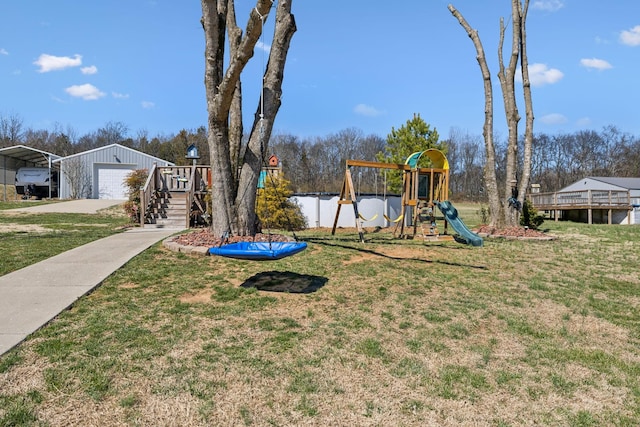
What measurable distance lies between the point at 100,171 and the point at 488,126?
78.1 feet

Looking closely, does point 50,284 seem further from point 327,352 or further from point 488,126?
point 488,126

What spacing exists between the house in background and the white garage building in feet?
78.6

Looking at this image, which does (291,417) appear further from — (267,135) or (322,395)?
(267,135)

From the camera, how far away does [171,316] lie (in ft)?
14.8

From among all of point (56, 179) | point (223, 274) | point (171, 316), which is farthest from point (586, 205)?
point (56, 179)

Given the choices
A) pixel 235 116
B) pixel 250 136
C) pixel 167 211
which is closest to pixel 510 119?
pixel 235 116

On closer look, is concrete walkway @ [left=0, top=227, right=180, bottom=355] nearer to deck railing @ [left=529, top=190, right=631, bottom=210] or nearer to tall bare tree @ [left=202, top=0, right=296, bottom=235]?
tall bare tree @ [left=202, top=0, right=296, bottom=235]

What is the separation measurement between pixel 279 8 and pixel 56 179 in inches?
1036

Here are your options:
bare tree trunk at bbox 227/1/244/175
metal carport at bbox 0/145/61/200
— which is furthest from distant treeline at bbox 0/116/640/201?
bare tree trunk at bbox 227/1/244/175

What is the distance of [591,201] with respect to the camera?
2264 cm

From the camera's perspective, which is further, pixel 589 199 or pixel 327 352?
pixel 589 199

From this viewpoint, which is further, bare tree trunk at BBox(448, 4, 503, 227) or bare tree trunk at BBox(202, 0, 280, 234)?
bare tree trunk at BBox(448, 4, 503, 227)

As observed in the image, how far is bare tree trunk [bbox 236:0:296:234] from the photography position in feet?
25.8

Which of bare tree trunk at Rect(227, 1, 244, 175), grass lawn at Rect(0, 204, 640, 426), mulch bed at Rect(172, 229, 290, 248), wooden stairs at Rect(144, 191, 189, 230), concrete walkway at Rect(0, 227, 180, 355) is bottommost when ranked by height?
grass lawn at Rect(0, 204, 640, 426)
